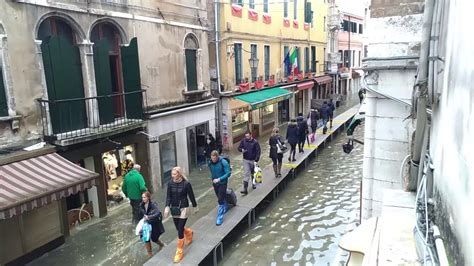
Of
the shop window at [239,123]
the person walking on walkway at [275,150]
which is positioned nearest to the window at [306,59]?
the shop window at [239,123]

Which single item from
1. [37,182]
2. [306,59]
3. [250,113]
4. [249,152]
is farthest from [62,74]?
[306,59]

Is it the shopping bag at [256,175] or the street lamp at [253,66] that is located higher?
the street lamp at [253,66]

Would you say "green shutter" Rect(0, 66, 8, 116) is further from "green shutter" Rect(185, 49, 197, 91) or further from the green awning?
the green awning

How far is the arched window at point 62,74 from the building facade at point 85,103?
24 millimetres

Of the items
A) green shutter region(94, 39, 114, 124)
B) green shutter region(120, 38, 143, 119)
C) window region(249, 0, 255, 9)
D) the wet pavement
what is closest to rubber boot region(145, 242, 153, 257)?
the wet pavement

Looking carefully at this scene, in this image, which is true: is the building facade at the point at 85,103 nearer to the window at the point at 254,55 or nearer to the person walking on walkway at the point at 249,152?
the person walking on walkway at the point at 249,152

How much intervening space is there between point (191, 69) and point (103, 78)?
15.8 ft

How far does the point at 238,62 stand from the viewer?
19.2 m

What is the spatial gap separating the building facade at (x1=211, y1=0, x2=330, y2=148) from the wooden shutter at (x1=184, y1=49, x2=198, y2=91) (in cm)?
278

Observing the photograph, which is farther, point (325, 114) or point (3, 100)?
point (325, 114)

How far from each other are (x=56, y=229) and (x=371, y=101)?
777 centimetres

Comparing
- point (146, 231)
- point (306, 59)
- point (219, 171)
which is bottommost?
point (146, 231)

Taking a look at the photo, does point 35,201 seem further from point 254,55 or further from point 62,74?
point 254,55

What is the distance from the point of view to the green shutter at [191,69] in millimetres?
14688
